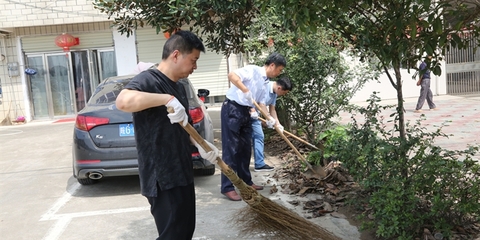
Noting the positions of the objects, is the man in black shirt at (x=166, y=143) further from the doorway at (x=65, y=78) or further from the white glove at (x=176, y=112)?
the doorway at (x=65, y=78)

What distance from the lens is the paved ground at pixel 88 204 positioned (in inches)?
168

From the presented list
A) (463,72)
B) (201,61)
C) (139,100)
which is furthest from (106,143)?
(463,72)

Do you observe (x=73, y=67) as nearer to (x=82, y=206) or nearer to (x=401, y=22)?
(x=82, y=206)

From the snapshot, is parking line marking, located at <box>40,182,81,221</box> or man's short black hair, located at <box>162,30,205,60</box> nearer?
man's short black hair, located at <box>162,30,205,60</box>

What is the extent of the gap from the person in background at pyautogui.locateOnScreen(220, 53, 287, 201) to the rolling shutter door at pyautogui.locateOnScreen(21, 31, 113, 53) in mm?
11762

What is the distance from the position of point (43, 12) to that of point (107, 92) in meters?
10.6

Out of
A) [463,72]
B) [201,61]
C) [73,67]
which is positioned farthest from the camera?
[201,61]

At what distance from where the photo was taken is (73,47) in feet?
51.7

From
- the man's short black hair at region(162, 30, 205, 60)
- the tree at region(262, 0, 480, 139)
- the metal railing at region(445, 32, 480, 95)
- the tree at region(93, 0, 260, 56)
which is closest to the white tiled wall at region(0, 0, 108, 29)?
the tree at region(93, 0, 260, 56)

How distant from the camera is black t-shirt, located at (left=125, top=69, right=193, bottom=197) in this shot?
2.65 m

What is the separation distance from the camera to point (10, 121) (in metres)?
15.6

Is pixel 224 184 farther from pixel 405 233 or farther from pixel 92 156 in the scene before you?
pixel 405 233

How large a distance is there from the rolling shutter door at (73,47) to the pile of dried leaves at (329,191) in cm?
1097

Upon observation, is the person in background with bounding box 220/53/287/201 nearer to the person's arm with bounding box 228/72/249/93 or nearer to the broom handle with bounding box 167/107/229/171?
the person's arm with bounding box 228/72/249/93
